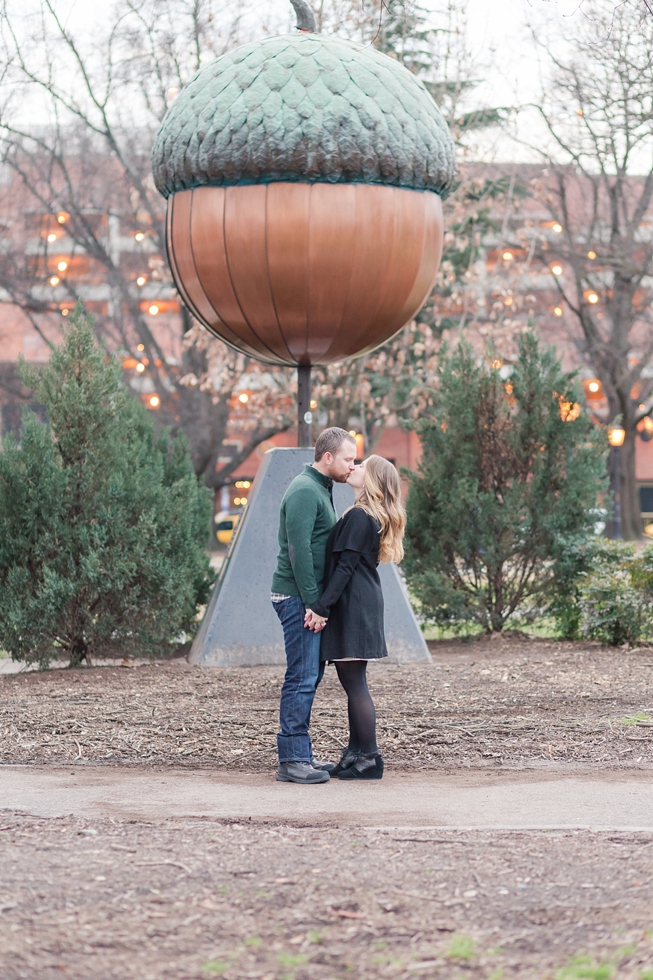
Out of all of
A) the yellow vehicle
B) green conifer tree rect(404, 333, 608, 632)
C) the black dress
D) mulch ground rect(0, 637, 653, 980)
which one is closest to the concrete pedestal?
green conifer tree rect(404, 333, 608, 632)

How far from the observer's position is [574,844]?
3.87 meters

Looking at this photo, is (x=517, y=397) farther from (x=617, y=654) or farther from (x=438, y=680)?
(x=438, y=680)

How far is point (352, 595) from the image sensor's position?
5.26 meters

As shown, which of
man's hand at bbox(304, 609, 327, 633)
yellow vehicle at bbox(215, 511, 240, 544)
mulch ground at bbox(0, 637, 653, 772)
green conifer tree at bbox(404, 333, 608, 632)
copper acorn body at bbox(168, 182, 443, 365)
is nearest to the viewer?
man's hand at bbox(304, 609, 327, 633)

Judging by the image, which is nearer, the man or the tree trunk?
the man

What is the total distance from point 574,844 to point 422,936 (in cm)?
110

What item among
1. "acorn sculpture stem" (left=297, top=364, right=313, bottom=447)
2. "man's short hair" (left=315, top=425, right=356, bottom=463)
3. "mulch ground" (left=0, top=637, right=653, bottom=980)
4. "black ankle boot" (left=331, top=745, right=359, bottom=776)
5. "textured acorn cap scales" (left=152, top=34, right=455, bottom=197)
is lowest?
"black ankle boot" (left=331, top=745, right=359, bottom=776)

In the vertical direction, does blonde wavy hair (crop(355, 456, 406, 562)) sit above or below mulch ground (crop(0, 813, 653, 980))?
above

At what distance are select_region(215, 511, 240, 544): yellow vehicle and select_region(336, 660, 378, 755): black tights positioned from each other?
24173 millimetres

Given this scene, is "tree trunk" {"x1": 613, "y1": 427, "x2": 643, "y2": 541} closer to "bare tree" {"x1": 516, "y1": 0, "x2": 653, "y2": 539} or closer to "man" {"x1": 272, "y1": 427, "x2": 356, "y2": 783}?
"bare tree" {"x1": 516, "y1": 0, "x2": 653, "y2": 539}

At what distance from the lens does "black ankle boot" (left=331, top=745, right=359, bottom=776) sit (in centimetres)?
534

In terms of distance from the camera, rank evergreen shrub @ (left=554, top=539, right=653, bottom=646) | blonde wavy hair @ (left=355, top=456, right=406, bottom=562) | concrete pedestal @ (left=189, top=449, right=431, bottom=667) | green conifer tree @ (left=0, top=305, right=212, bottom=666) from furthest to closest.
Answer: evergreen shrub @ (left=554, top=539, right=653, bottom=646)
concrete pedestal @ (left=189, top=449, right=431, bottom=667)
green conifer tree @ (left=0, top=305, right=212, bottom=666)
blonde wavy hair @ (left=355, top=456, right=406, bottom=562)

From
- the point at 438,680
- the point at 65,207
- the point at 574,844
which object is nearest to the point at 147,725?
the point at 438,680

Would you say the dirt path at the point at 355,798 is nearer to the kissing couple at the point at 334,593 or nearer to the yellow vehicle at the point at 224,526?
the kissing couple at the point at 334,593
